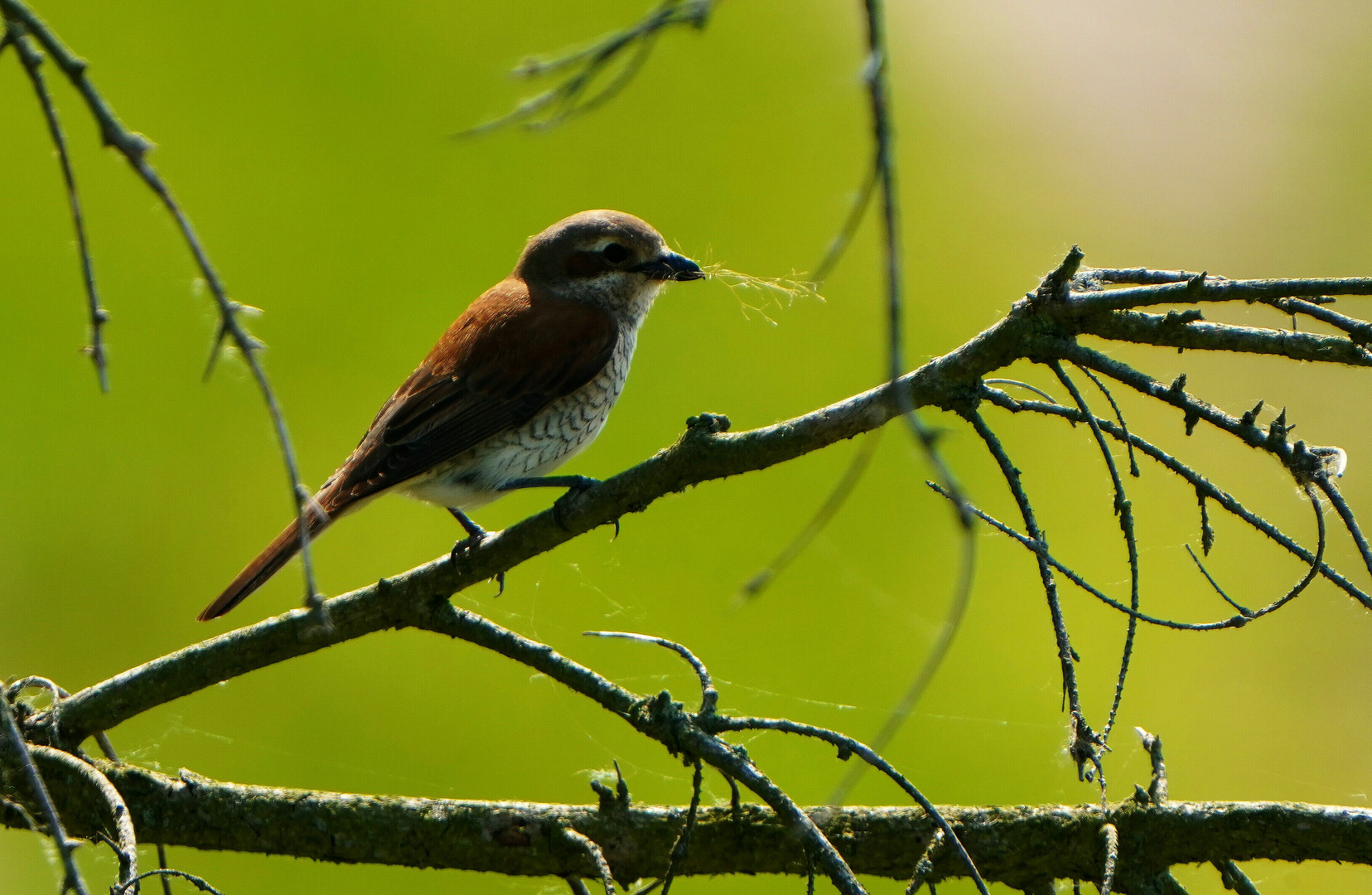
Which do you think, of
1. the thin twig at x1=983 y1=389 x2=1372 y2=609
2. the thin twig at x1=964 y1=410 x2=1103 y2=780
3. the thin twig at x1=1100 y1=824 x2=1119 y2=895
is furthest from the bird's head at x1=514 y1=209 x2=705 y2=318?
the thin twig at x1=1100 y1=824 x2=1119 y2=895

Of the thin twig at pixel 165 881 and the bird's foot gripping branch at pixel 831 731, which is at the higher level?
the bird's foot gripping branch at pixel 831 731

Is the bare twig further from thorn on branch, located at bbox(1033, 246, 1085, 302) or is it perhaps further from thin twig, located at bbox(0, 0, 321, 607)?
thorn on branch, located at bbox(1033, 246, 1085, 302)

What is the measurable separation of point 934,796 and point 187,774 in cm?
317

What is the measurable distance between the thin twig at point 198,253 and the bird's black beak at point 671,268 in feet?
8.48

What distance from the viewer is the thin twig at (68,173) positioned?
1.01 m

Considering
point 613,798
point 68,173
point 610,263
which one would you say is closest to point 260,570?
point 613,798

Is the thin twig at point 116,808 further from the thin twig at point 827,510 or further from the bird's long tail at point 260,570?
the thin twig at point 827,510

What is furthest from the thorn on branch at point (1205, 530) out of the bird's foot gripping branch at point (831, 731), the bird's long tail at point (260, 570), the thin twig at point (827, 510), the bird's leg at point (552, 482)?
the bird's long tail at point (260, 570)

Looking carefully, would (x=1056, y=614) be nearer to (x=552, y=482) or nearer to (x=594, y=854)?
(x=594, y=854)

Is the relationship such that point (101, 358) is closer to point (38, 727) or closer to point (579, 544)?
point (38, 727)

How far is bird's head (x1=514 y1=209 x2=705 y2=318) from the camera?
11.8ft

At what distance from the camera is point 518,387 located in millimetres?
3254

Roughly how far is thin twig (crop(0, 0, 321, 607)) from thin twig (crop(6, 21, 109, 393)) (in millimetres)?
46

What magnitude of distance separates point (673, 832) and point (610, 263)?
2056mm
